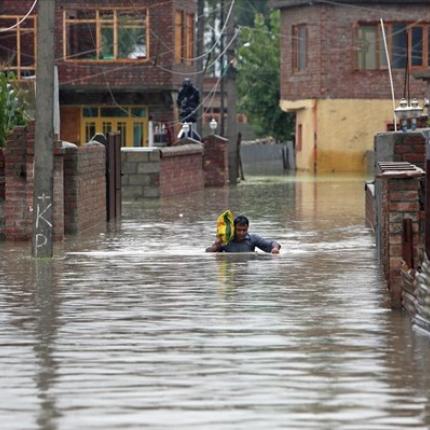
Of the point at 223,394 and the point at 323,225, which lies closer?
the point at 223,394

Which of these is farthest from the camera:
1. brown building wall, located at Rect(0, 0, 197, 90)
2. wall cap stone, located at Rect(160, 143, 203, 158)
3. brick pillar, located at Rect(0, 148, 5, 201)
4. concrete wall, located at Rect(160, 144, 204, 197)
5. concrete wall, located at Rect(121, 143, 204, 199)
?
brown building wall, located at Rect(0, 0, 197, 90)

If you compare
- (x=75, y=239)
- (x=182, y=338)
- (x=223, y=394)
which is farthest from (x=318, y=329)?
(x=75, y=239)

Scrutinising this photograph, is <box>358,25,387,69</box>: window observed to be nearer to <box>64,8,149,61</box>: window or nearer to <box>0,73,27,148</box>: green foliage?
<box>64,8,149,61</box>: window

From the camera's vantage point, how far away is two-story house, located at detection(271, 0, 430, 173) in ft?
221

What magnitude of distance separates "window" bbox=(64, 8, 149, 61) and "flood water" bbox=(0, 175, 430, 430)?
4065 centimetres

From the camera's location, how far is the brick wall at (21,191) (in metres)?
25.7

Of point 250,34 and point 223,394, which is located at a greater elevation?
point 250,34

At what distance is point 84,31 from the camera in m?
66.3

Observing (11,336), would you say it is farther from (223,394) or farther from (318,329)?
(223,394)

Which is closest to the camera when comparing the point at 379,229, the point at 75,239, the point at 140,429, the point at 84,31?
the point at 140,429

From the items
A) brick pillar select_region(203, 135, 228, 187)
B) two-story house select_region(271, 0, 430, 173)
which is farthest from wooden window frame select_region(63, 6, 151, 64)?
brick pillar select_region(203, 135, 228, 187)

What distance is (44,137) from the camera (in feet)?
74.8

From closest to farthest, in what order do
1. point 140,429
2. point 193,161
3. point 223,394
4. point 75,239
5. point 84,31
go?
1. point 140,429
2. point 223,394
3. point 75,239
4. point 193,161
5. point 84,31

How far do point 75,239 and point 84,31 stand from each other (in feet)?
133
